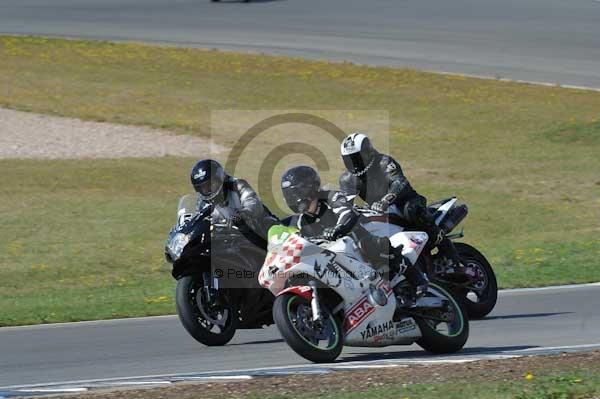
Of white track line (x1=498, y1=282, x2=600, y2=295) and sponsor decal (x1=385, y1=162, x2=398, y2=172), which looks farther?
white track line (x1=498, y1=282, x2=600, y2=295)

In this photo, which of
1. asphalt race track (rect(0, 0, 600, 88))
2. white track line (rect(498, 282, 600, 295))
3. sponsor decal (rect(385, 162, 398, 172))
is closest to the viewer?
sponsor decal (rect(385, 162, 398, 172))

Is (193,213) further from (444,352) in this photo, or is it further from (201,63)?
(201,63)

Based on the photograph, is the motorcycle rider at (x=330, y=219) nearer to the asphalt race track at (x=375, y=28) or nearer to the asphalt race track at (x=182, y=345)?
the asphalt race track at (x=182, y=345)

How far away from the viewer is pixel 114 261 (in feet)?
58.5

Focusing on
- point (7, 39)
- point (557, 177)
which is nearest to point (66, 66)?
point (7, 39)

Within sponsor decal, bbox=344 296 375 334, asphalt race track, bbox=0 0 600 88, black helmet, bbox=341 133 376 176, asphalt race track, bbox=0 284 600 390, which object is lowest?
asphalt race track, bbox=0 284 600 390

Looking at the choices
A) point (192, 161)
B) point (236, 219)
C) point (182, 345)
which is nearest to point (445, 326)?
point (236, 219)

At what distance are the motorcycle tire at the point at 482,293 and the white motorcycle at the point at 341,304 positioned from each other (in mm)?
1955

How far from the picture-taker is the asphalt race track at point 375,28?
3791 centimetres

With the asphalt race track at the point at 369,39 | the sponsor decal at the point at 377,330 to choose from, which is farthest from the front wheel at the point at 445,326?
the asphalt race track at the point at 369,39

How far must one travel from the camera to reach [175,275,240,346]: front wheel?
10898 mm

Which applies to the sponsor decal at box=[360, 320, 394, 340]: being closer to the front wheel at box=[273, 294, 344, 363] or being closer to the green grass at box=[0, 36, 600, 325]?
the front wheel at box=[273, 294, 344, 363]

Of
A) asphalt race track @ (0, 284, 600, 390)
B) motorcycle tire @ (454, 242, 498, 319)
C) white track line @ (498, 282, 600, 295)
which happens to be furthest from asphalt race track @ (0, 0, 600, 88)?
asphalt race track @ (0, 284, 600, 390)

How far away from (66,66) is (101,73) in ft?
4.99
